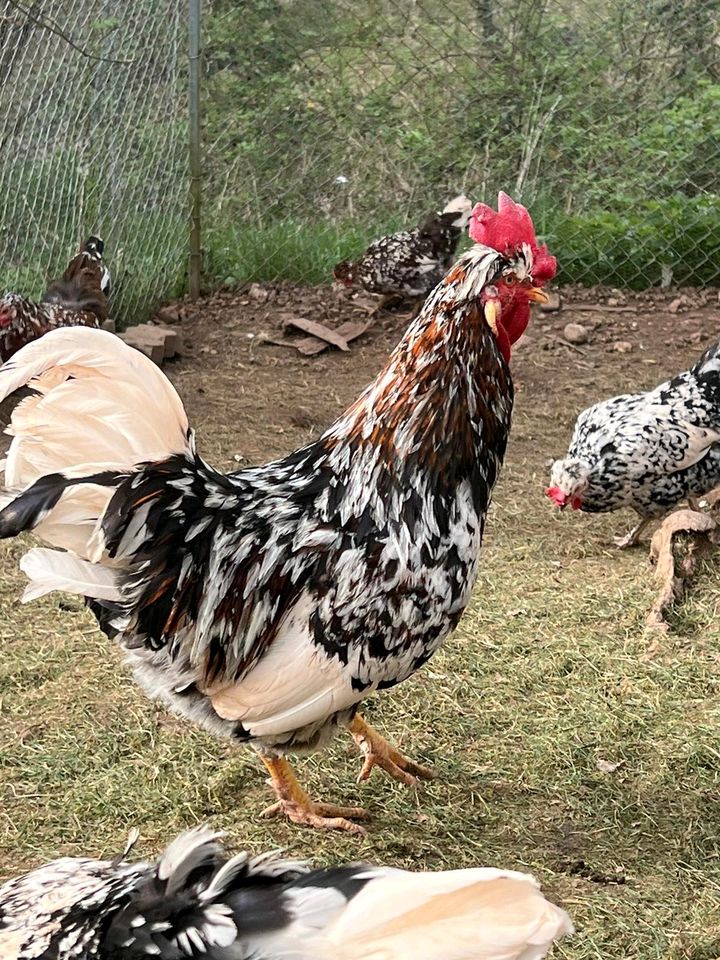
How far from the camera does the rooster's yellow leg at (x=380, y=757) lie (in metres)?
3.37

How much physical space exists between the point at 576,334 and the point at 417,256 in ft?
4.29

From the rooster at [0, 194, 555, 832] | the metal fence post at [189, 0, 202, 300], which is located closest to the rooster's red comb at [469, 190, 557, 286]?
the rooster at [0, 194, 555, 832]

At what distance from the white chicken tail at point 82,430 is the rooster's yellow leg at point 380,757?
1086 millimetres

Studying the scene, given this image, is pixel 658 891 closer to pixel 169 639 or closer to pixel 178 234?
pixel 169 639

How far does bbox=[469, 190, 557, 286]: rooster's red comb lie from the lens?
9.64ft

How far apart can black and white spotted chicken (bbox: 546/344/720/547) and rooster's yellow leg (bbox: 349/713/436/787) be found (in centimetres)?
195

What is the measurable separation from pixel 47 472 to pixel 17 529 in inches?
8.8

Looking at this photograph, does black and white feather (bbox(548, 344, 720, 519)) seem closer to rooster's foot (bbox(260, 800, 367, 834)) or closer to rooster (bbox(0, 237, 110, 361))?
rooster's foot (bbox(260, 800, 367, 834))

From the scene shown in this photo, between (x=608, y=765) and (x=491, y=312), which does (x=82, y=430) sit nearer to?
(x=491, y=312)

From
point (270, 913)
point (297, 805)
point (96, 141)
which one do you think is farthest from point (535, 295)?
point (96, 141)

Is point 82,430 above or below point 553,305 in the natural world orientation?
below

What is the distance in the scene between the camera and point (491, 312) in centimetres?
290

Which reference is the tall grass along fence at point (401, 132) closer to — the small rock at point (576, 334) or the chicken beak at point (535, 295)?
the small rock at point (576, 334)

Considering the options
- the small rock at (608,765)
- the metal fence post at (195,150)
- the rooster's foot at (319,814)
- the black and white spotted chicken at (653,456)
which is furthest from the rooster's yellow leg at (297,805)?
the metal fence post at (195,150)
